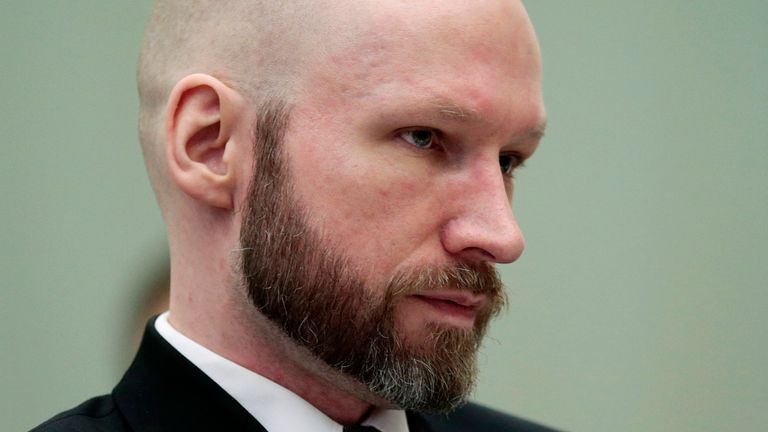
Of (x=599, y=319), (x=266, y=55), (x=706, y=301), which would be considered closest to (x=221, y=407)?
(x=266, y=55)

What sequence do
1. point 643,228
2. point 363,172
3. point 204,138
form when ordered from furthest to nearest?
point 643,228 → point 204,138 → point 363,172

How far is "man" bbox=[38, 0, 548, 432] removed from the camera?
146 centimetres

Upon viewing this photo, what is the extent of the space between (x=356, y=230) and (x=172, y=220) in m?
0.32

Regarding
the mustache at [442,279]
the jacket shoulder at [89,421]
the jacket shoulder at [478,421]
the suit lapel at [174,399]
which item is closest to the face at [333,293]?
the mustache at [442,279]

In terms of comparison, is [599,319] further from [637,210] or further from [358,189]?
[358,189]

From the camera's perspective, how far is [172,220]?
1.62 meters

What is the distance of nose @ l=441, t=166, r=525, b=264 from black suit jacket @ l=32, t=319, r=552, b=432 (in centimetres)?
37

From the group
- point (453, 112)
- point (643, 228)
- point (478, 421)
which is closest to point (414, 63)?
point (453, 112)

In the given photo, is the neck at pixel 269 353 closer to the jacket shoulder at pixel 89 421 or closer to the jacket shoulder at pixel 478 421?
the jacket shoulder at pixel 89 421

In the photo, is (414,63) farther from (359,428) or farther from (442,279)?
(359,428)

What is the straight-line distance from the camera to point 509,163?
165cm

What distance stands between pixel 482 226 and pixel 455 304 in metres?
0.13

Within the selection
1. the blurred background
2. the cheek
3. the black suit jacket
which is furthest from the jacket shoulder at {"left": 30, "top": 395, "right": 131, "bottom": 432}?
the blurred background

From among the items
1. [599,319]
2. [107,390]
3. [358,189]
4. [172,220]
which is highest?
[358,189]
